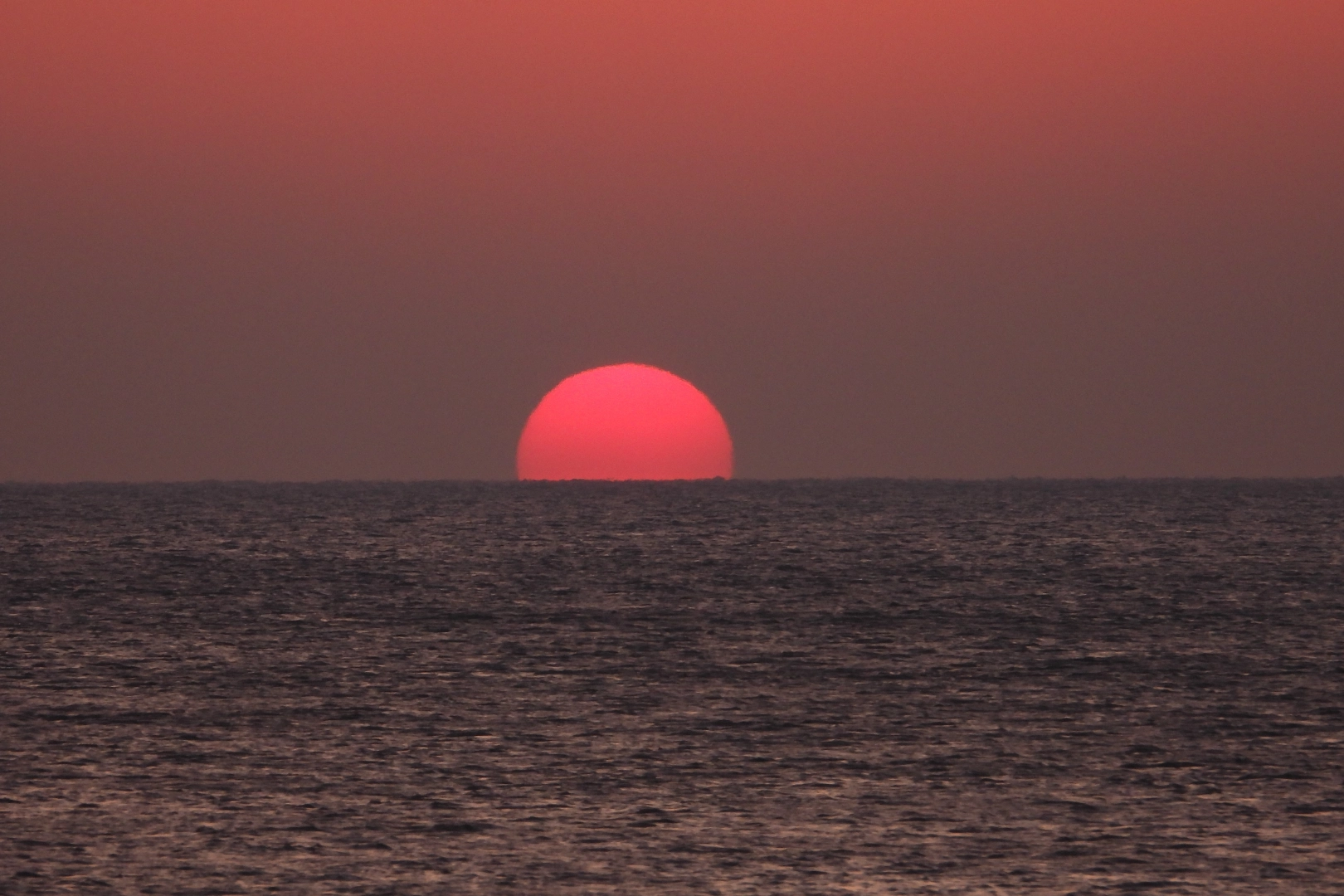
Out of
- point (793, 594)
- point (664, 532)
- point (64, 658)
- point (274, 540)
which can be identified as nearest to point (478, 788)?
point (64, 658)

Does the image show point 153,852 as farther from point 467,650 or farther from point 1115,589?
point 1115,589

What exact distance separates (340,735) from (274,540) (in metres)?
87.6

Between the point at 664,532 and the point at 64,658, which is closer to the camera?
the point at 64,658

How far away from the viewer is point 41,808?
22703 millimetres

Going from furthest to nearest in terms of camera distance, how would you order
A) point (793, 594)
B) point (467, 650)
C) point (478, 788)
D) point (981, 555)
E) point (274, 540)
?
point (274, 540) < point (981, 555) < point (793, 594) < point (467, 650) < point (478, 788)

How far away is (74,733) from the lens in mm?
29500

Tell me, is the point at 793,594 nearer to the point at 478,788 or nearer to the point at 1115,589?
the point at 1115,589

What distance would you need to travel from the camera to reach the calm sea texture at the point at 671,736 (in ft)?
65.6

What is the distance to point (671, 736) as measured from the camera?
97.5ft

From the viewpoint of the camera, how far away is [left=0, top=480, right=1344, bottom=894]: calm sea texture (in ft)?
65.6

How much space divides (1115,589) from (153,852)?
2151 inches

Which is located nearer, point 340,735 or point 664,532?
point 340,735

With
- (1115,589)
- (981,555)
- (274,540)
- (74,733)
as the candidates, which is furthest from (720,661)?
(274,540)

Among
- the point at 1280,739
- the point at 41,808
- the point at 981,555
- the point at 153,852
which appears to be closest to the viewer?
the point at 153,852
